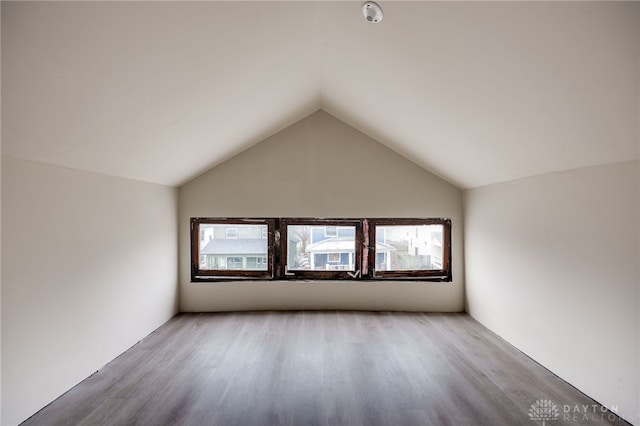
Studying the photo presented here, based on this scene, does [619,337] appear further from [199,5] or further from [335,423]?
[199,5]

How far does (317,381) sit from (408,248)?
238 centimetres

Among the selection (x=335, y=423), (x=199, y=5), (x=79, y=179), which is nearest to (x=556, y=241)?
(x=335, y=423)

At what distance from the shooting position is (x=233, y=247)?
425 centimetres

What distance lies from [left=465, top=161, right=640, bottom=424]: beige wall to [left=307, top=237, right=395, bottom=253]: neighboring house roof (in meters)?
1.33

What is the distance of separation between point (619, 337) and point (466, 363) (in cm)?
110

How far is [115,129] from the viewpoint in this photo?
2.16 meters

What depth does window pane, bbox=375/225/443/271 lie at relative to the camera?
4.26m

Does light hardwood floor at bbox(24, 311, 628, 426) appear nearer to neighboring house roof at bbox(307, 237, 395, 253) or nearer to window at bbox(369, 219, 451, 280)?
window at bbox(369, 219, 451, 280)

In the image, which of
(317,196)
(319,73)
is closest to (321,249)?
(317,196)

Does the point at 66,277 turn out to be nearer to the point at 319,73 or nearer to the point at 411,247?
the point at 319,73

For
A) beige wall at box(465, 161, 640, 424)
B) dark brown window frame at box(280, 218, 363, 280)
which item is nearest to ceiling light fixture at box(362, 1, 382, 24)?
beige wall at box(465, 161, 640, 424)

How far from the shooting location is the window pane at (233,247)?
422 centimetres

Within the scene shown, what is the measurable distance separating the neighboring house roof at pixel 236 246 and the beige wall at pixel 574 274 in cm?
284

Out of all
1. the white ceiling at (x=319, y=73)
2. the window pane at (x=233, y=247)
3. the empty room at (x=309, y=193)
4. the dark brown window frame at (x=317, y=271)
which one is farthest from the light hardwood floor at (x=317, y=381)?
the white ceiling at (x=319, y=73)
